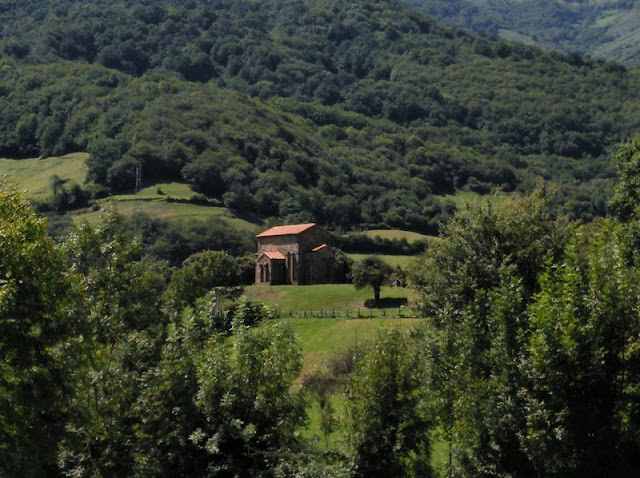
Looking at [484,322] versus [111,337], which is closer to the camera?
[111,337]

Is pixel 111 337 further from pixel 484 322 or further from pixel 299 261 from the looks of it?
pixel 299 261

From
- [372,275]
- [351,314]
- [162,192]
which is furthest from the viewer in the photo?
[162,192]

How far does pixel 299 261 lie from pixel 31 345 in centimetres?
6847

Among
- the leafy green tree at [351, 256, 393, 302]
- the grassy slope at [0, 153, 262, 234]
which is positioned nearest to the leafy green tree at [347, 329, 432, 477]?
the leafy green tree at [351, 256, 393, 302]

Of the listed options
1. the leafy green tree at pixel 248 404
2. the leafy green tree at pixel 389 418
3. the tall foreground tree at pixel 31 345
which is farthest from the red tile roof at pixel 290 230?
the tall foreground tree at pixel 31 345

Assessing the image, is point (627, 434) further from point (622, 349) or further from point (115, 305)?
point (115, 305)

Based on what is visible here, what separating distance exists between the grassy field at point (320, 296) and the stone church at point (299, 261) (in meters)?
4.55

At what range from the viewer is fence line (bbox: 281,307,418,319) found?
6981 cm

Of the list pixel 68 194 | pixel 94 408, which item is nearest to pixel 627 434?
pixel 94 408

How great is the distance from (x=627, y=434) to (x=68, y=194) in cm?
13982

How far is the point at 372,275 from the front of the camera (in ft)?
256

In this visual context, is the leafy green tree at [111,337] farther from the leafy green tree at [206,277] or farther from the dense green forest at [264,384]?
the leafy green tree at [206,277]

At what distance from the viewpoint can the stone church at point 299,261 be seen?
94.4 metres

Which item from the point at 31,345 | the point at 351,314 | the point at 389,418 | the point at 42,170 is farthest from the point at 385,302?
the point at 42,170
